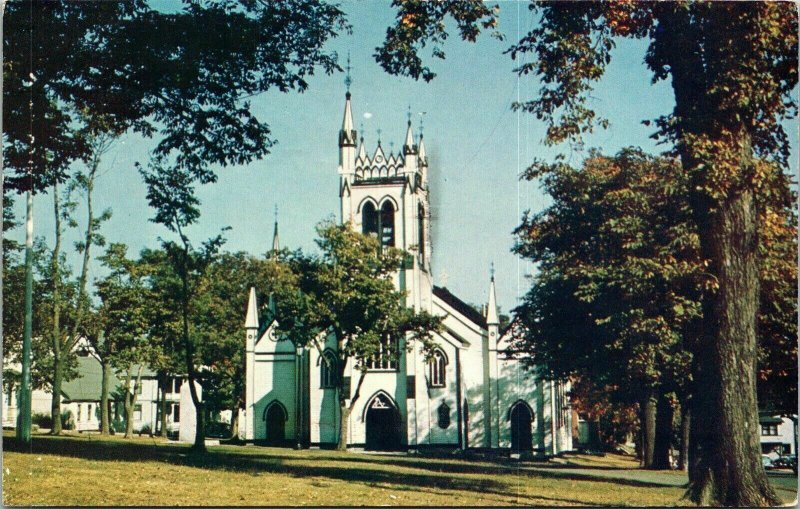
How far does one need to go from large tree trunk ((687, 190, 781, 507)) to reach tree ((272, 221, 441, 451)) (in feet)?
16.2

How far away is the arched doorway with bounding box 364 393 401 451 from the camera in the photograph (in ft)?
44.6

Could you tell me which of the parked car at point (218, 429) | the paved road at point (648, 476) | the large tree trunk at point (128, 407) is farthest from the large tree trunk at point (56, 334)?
the paved road at point (648, 476)

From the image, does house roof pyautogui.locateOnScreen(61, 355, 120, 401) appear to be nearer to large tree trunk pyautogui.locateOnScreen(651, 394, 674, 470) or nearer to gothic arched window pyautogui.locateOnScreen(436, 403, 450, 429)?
gothic arched window pyautogui.locateOnScreen(436, 403, 450, 429)

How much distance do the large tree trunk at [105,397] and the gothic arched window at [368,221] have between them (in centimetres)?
483

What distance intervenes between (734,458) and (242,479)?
21.1ft

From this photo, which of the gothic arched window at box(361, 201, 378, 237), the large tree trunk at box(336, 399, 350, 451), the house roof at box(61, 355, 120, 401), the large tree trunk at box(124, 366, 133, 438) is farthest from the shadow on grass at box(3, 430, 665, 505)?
the gothic arched window at box(361, 201, 378, 237)

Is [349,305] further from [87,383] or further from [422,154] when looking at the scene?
[87,383]

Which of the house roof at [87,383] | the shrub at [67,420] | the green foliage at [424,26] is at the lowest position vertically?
the shrub at [67,420]

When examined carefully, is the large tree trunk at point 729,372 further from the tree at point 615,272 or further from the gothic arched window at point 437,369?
the gothic arched window at point 437,369

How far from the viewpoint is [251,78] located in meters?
11.2

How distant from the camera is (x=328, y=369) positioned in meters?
13.0

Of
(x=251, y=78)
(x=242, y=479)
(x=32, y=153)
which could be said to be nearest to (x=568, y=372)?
(x=242, y=479)

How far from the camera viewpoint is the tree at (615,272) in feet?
34.3

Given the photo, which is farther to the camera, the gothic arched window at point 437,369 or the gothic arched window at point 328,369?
the gothic arched window at point 437,369
